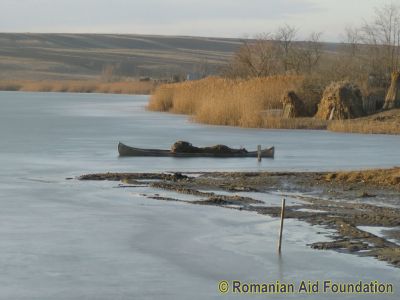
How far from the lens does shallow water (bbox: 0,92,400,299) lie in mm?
9211

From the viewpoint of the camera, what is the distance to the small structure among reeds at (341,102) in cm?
3191

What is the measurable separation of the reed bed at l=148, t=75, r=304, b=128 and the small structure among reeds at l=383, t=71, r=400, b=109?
3.06 meters

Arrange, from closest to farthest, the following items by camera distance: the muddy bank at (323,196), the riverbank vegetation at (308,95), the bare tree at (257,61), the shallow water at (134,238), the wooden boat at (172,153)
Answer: the shallow water at (134,238), the muddy bank at (323,196), the wooden boat at (172,153), the riverbank vegetation at (308,95), the bare tree at (257,61)

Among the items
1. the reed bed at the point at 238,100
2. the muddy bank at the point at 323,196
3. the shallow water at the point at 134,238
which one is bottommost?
the shallow water at the point at 134,238

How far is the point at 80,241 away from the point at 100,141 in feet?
45.5

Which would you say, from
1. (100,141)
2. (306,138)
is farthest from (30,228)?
(306,138)

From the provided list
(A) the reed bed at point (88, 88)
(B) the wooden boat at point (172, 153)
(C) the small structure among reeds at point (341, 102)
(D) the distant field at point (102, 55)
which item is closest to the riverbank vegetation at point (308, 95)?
(C) the small structure among reeds at point (341, 102)

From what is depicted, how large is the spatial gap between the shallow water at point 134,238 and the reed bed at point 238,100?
10.2 meters

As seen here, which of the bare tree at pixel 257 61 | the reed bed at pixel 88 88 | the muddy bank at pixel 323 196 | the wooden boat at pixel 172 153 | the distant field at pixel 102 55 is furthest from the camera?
the distant field at pixel 102 55

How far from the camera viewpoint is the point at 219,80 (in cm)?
3816

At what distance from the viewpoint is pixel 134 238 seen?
1133cm

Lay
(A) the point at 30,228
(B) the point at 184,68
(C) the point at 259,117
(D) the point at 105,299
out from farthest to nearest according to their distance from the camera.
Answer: (B) the point at 184,68, (C) the point at 259,117, (A) the point at 30,228, (D) the point at 105,299

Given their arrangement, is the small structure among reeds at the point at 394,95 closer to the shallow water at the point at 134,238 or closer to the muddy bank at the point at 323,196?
the shallow water at the point at 134,238

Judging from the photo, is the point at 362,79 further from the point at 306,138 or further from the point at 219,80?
the point at 306,138
